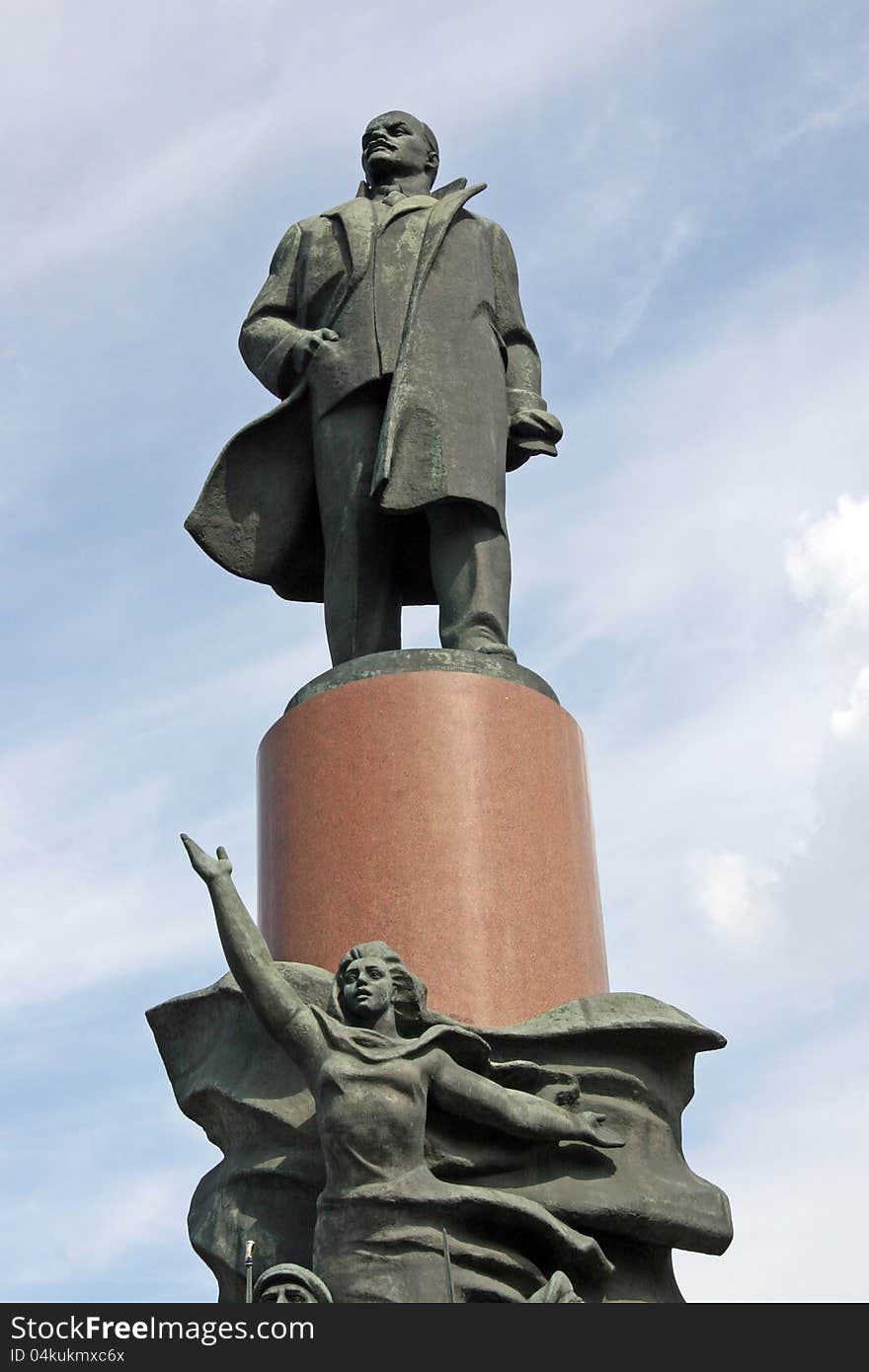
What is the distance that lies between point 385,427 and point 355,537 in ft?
1.76

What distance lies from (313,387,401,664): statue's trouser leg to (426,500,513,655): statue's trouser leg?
0.27 metres

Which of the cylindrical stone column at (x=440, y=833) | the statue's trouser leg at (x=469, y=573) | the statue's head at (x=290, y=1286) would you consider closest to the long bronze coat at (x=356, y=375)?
the statue's trouser leg at (x=469, y=573)

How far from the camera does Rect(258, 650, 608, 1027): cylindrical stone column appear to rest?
8.12 metres

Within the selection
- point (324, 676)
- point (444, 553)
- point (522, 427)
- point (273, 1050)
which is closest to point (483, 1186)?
point (273, 1050)

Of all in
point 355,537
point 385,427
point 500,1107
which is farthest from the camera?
point 355,537

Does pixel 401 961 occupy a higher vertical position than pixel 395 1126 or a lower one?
higher

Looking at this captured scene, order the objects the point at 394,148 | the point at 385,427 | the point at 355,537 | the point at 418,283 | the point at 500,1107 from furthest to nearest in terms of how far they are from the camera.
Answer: the point at 394,148 < the point at 418,283 < the point at 355,537 < the point at 385,427 < the point at 500,1107

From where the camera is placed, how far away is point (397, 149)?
10.5 metres

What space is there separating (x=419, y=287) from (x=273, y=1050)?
149 inches

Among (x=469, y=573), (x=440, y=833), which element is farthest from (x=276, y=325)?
(x=440, y=833)

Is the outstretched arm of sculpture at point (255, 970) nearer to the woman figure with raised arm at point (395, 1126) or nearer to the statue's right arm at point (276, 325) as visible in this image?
the woman figure with raised arm at point (395, 1126)

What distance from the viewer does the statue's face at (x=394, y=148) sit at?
414 inches

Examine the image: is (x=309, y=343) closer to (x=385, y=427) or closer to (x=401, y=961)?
(x=385, y=427)

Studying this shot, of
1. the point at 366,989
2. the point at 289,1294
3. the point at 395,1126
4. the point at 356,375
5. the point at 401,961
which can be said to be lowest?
the point at 289,1294
